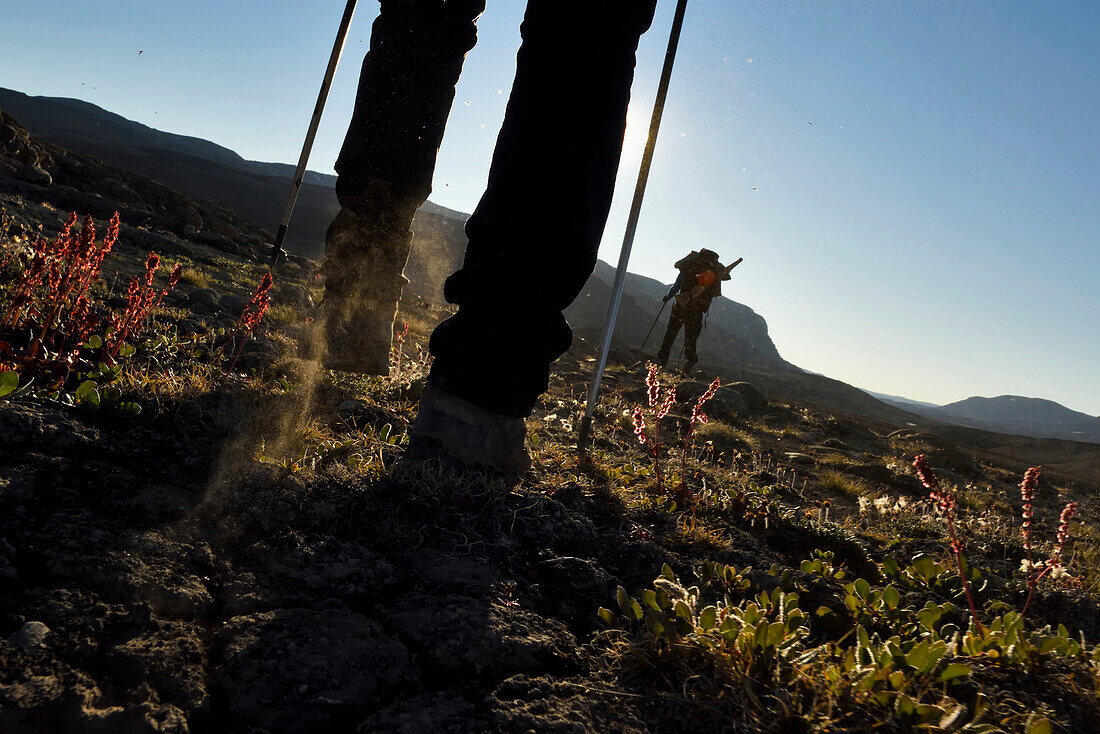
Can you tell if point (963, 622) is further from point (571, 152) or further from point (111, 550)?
point (111, 550)

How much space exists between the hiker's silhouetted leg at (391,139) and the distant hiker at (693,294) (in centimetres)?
1146

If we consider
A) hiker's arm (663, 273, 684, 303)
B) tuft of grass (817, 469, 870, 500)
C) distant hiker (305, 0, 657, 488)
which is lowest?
tuft of grass (817, 469, 870, 500)

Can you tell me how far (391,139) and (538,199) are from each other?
157 centimetres

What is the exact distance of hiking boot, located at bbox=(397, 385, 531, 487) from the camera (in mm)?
1712

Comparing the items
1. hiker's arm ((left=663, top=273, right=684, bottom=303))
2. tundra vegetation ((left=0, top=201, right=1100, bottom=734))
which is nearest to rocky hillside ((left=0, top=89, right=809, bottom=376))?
hiker's arm ((left=663, top=273, right=684, bottom=303))

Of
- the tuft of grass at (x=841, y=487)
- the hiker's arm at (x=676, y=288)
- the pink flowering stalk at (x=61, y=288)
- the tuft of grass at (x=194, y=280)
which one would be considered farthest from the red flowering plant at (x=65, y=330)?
the hiker's arm at (x=676, y=288)

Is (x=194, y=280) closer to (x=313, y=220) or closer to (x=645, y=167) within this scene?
(x=645, y=167)

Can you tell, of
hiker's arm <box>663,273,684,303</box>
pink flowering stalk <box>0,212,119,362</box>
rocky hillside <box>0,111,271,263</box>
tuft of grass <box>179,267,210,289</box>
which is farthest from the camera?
hiker's arm <box>663,273,684,303</box>

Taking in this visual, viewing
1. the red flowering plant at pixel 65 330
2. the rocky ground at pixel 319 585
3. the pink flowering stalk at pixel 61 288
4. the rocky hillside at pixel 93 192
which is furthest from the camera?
the rocky hillside at pixel 93 192

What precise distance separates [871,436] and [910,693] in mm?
12644

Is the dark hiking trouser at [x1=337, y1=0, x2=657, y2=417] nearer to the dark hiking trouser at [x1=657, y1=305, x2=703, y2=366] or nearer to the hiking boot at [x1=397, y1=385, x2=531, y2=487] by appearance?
the hiking boot at [x1=397, y1=385, x2=531, y2=487]

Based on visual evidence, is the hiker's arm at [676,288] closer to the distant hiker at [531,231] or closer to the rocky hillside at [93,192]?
the rocky hillside at [93,192]

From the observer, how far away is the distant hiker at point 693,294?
47.0 feet

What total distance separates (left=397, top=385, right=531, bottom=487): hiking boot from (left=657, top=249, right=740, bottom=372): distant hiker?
12.5 metres
